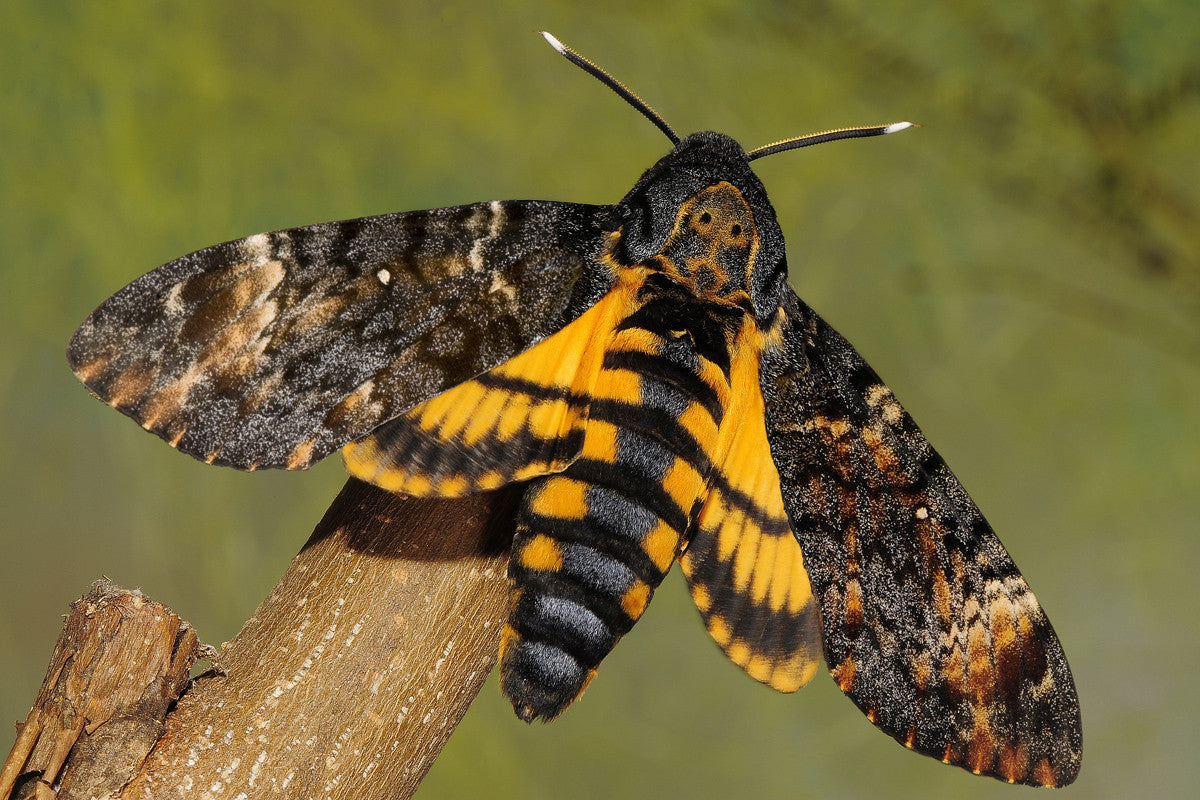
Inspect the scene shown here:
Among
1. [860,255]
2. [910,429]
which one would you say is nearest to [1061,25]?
[860,255]

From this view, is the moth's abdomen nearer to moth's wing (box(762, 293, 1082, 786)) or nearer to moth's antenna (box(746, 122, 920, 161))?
moth's wing (box(762, 293, 1082, 786))

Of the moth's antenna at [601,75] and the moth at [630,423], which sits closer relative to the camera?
the moth at [630,423]

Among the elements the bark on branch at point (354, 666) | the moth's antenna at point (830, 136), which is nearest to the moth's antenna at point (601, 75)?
the moth's antenna at point (830, 136)

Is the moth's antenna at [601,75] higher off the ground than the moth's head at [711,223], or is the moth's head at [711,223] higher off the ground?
the moth's antenna at [601,75]

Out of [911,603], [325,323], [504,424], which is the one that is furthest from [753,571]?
[325,323]

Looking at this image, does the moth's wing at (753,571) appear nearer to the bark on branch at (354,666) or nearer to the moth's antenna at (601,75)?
the bark on branch at (354,666)

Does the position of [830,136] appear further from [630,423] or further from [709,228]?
[630,423]

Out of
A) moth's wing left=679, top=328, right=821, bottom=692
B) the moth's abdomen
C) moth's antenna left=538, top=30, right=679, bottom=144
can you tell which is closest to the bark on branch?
the moth's abdomen

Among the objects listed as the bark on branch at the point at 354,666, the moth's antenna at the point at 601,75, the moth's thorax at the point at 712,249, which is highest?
the moth's antenna at the point at 601,75
